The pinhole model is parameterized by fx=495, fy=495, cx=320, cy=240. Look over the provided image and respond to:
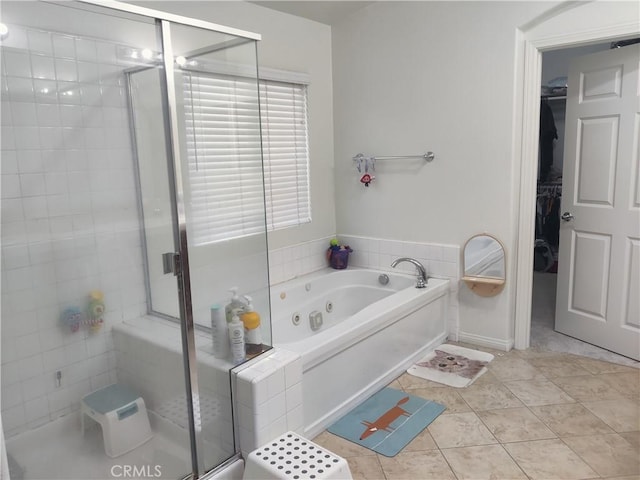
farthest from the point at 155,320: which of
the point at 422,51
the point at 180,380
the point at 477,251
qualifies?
the point at 422,51

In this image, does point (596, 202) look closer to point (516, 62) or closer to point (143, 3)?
point (516, 62)

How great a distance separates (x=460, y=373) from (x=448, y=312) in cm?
61

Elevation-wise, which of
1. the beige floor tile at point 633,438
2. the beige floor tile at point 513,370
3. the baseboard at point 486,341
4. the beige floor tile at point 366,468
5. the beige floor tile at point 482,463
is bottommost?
the beige floor tile at point 366,468

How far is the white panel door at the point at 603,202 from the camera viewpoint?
10.2 ft

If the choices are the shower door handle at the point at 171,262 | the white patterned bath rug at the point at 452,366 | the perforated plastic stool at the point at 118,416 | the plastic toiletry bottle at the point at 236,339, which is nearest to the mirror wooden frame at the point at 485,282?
the white patterned bath rug at the point at 452,366

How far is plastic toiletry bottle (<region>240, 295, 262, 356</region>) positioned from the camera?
7.41 ft

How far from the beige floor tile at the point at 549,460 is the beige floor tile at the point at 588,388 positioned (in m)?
0.56

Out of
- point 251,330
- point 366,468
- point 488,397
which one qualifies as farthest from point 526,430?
point 251,330

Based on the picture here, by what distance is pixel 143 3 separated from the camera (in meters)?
2.67

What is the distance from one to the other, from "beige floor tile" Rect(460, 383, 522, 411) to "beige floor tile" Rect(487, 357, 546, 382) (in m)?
0.15

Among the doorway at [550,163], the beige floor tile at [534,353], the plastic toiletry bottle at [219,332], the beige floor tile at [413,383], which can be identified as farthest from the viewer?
the doorway at [550,163]

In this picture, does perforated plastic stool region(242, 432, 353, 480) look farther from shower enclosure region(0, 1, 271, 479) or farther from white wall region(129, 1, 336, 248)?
white wall region(129, 1, 336, 248)

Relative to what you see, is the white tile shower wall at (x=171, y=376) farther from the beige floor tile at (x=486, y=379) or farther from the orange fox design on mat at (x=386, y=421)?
the beige floor tile at (x=486, y=379)

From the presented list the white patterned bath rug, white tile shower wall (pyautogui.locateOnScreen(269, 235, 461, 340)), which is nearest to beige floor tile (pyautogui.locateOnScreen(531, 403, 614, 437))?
the white patterned bath rug
